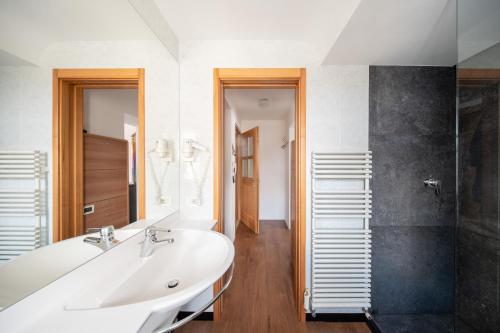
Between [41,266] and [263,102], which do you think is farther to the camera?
[263,102]

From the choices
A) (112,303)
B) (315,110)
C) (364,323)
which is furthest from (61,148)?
(364,323)

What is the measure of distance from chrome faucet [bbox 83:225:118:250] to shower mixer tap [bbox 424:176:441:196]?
7.70 feet

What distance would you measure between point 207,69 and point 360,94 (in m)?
1.37

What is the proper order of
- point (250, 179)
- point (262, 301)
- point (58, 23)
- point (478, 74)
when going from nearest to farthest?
point (58, 23), point (478, 74), point (262, 301), point (250, 179)

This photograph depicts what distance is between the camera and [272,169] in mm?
4391

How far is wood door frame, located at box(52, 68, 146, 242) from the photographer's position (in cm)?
71

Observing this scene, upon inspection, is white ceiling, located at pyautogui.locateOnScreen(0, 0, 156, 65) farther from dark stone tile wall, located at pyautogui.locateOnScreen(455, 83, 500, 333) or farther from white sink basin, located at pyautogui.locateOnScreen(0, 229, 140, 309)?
dark stone tile wall, located at pyautogui.locateOnScreen(455, 83, 500, 333)

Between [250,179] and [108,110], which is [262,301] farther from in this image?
[250,179]

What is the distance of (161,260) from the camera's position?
1098 millimetres

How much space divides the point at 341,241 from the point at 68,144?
1.89 m

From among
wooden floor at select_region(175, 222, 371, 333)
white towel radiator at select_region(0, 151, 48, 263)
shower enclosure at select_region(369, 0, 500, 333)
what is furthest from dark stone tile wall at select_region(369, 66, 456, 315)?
white towel radiator at select_region(0, 151, 48, 263)

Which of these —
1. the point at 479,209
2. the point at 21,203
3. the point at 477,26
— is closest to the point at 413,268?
the point at 479,209

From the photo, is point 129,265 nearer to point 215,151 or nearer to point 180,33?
point 215,151

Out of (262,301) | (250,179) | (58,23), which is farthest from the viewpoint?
(250,179)
